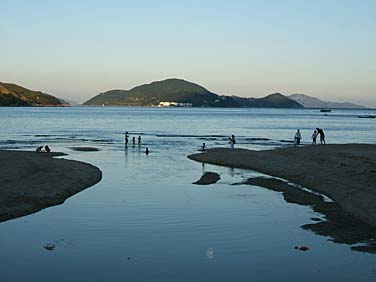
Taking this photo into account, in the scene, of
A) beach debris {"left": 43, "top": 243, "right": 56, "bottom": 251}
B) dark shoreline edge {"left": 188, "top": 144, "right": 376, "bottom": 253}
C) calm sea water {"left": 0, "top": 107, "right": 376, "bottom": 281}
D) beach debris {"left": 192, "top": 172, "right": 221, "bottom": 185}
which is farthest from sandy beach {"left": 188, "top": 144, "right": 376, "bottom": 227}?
beach debris {"left": 43, "top": 243, "right": 56, "bottom": 251}

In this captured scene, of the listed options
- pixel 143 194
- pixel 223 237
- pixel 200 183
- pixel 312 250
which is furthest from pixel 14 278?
pixel 200 183

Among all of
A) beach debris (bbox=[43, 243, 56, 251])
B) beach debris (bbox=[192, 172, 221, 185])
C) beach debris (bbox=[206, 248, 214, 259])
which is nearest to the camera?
beach debris (bbox=[206, 248, 214, 259])

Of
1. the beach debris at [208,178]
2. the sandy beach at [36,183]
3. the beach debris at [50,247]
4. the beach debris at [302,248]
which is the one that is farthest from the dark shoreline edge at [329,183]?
the sandy beach at [36,183]

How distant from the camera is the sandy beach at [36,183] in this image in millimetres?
21734

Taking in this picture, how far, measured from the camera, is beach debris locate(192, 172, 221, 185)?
103 feet

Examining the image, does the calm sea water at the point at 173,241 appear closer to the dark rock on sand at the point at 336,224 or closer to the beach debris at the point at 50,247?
the beach debris at the point at 50,247

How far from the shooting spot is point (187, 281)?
13219 millimetres

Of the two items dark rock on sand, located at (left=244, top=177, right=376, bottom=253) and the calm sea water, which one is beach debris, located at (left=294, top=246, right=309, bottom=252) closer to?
the calm sea water

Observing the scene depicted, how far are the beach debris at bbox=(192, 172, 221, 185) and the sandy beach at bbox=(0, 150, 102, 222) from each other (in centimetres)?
624

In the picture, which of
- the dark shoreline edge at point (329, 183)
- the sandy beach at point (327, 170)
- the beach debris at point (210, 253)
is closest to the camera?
the beach debris at point (210, 253)

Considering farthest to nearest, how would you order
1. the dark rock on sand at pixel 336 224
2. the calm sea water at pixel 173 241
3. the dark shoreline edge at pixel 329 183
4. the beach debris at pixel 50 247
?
the dark shoreline edge at pixel 329 183
the dark rock on sand at pixel 336 224
the beach debris at pixel 50 247
the calm sea water at pixel 173 241

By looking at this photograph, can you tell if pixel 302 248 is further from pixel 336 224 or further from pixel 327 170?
pixel 327 170

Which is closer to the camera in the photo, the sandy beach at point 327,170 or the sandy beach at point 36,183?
the sandy beach at point 36,183

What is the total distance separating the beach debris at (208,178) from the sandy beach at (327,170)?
157 inches
